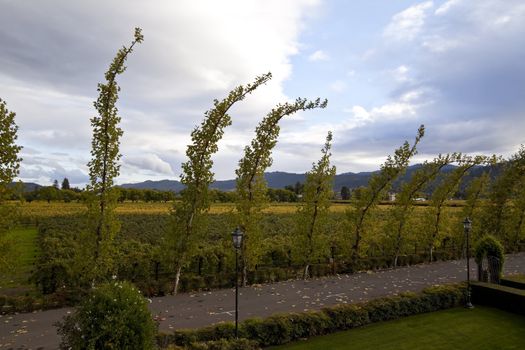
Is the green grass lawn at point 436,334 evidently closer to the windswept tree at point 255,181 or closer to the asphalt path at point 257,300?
the asphalt path at point 257,300

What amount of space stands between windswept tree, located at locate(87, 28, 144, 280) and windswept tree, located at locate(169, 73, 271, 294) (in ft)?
9.60

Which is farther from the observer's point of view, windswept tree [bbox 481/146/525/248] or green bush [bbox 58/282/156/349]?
windswept tree [bbox 481/146/525/248]

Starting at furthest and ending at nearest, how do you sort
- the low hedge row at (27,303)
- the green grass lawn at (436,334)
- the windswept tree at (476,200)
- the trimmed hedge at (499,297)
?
the windswept tree at (476,200) < the trimmed hedge at (499,297) < the low hedge row at (27,303) < the green grass lawn at (436,334)

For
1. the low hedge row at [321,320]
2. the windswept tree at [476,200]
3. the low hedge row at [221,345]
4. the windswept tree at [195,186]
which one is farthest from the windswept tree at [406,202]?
the low hedge row at [221,345]

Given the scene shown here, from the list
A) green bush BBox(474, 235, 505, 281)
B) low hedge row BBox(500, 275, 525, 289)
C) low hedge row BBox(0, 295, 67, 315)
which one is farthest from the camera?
green bush BBox(474, 235, 505, 281)

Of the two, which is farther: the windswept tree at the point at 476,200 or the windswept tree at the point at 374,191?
the windswept tree at the point at 476,200

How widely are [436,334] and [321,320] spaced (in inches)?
151

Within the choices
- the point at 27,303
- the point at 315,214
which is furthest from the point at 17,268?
the point at 315,214

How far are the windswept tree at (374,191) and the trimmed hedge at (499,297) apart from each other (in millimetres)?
7525

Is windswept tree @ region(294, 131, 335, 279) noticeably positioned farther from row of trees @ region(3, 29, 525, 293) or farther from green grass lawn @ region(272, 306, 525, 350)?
green grass lawn @ region(272, 306, 525, 350)

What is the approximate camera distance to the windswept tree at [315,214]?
22.0 metres

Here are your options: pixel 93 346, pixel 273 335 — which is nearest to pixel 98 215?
pixel 273 335

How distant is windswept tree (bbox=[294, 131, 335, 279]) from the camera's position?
22047 millimetres

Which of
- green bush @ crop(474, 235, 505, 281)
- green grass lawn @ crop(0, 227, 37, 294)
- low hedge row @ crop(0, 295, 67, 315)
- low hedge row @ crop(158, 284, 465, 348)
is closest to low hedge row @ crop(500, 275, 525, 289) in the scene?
green bush @ crop(474, 235, 505, 281)
